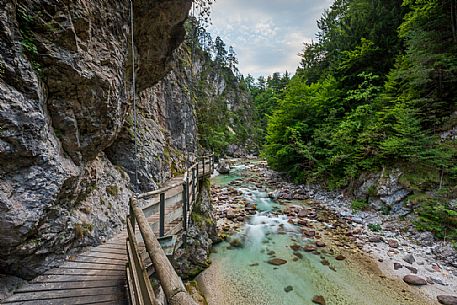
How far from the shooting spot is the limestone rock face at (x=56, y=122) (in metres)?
2.72

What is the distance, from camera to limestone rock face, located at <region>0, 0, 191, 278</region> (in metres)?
2.72

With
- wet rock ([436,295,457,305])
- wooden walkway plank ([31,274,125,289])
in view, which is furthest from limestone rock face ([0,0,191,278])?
wet rock ([436,295,457,305])

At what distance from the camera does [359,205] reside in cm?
1012

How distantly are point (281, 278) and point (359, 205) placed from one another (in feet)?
20.5

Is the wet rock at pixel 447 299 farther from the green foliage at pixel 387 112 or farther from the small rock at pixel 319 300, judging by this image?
the small rock at pixel 319 300

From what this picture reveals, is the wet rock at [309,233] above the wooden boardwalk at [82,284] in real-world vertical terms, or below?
below

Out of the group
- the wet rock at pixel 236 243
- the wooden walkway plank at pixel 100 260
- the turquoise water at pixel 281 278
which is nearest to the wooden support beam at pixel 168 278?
the wooden walkway plank at pixel 100 260

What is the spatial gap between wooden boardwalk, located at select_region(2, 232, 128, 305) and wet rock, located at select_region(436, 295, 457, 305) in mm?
7017

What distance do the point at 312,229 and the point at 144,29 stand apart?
9933mm

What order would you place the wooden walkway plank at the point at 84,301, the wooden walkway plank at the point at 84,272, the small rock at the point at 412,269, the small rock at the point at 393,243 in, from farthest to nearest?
the small rock at the point at 393,243 < the small rock at the point at 412,269 < the wooden walkway plank at the point at 84,272 < the wooden walkway plank at the point at 84,301

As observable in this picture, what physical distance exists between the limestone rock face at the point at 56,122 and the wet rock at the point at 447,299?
7931 millimetres

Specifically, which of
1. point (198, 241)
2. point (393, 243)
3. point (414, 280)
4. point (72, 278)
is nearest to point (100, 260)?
point (72, 278)

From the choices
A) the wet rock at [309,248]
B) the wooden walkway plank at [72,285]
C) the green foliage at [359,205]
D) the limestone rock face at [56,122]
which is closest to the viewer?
the limestone rock face at [56,122]

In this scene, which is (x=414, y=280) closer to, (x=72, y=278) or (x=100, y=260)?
(x=100, y=260)
